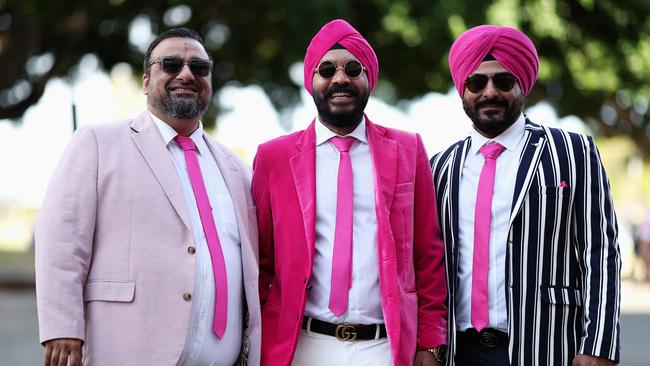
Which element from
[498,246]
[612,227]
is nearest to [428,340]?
[498,246]

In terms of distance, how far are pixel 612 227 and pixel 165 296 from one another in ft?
6.83

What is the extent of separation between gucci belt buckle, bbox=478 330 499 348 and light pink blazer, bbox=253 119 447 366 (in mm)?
198

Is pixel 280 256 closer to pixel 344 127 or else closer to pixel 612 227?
pixel 344 127

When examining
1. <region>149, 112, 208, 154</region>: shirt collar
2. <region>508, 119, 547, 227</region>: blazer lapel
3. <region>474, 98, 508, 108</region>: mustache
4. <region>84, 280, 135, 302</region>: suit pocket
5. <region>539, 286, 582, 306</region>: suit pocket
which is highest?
<region>474, 98, 508, 108</region>: mustache

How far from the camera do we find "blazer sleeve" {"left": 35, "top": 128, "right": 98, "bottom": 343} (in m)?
3.85

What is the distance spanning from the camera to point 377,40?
12.4m

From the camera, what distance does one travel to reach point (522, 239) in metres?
4.18

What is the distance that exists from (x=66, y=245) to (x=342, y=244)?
1267 mm

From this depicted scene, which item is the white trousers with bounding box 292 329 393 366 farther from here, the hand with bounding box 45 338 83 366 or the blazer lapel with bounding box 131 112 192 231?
the hand with bounding box 45 338 83 366

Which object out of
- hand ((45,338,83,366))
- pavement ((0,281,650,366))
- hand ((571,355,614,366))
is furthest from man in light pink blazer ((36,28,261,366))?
pavement ((0,281,650,366))

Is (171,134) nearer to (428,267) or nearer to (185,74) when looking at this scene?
(185,74)

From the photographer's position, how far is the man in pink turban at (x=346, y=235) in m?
4.27

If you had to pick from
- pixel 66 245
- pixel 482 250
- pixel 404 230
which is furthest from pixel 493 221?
pixel 66 245

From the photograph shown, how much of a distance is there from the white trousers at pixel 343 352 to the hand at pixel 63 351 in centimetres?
106
